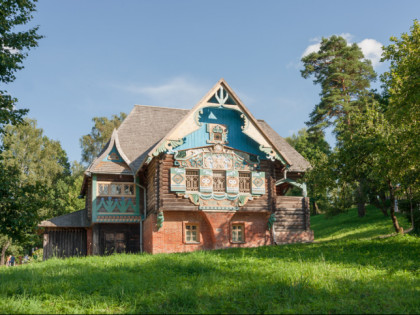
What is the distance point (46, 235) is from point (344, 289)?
20030 millimetres

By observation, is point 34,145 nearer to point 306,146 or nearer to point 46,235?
point 46,235

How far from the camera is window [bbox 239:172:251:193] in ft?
80.7

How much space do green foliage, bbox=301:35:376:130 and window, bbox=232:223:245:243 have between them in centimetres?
2052

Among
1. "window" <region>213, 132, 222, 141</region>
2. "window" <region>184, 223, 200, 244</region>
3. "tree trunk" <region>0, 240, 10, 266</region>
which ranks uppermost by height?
"window" <region>213, 132, 222, 141</region>

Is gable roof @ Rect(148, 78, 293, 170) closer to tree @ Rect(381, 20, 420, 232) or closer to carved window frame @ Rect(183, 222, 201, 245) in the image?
carved window frame @ Rect(183, 222, 201, 245)

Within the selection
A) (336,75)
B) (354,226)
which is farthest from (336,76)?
(354,226)

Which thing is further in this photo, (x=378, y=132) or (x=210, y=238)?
(x=210, y=238)

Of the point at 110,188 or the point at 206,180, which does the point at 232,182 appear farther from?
the point at 110,188

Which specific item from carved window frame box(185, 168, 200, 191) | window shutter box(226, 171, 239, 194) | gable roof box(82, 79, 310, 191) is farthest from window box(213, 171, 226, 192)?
gable roof box(82, 79, 310, 191)

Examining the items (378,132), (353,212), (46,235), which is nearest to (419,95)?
(378,132)

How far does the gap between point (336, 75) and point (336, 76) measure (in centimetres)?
23

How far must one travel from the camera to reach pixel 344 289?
11.9 meters

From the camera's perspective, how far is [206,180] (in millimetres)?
23875

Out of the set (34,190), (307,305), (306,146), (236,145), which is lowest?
(307,305)
